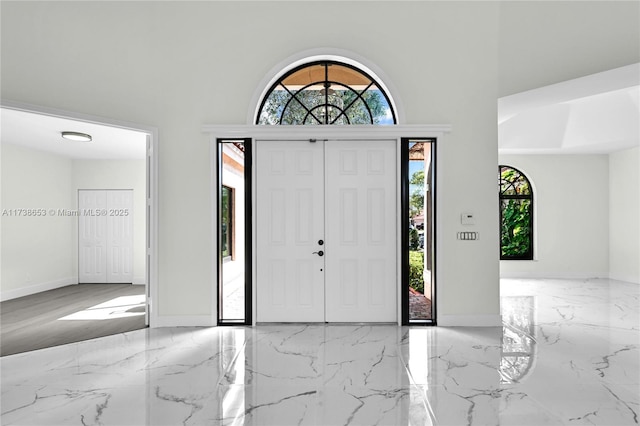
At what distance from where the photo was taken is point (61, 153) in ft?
22.0

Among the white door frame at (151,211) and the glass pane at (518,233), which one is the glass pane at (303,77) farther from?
the glass pane at (518,233)

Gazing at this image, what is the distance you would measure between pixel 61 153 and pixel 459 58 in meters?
7.37

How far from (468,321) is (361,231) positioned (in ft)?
5.55

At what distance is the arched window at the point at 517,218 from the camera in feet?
26.1

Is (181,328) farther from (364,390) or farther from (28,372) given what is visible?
(364,390)

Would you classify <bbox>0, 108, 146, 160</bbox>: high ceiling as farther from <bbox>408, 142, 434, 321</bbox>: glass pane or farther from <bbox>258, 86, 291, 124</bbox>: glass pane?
<bbox>408, 142, 434, 321</bbox>: glass pane

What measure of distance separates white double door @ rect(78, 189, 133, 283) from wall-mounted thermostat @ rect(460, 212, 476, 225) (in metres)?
6.63

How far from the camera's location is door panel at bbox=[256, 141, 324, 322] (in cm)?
419

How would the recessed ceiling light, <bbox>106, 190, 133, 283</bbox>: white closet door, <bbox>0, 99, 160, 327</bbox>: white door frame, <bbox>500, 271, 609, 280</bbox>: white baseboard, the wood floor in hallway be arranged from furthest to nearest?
1. <bbox>500, 271, 609, 280</bbox>: white baseboard
2. <bbox>106, 190, 133, 283</bbox>: white closet door
3. the recessed ceiling light
4. <bbox>0, 99, 160, 327</bbox>: white door frame
5. the wood floor in hallway

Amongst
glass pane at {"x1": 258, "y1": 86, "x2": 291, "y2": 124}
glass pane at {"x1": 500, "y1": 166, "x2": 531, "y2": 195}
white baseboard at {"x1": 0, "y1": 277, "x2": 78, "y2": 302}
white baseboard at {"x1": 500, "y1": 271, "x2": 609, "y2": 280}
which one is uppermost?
glass pane at {"x1": 258, "y1": 86, "x2": 291, "y2": 124}

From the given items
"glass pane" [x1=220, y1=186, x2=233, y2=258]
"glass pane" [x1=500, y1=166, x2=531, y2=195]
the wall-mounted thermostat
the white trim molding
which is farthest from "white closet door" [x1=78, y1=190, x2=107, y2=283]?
"glass pane" [x1=500, y1=166, x2=531, y2=195]

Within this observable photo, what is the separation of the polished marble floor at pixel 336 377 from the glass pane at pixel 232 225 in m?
0.68

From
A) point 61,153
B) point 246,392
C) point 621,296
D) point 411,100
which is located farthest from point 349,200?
point 61,153

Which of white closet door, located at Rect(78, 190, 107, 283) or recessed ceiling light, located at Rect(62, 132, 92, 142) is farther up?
recessed ceiling light, located at Rect(62, 132, 92, 142)
